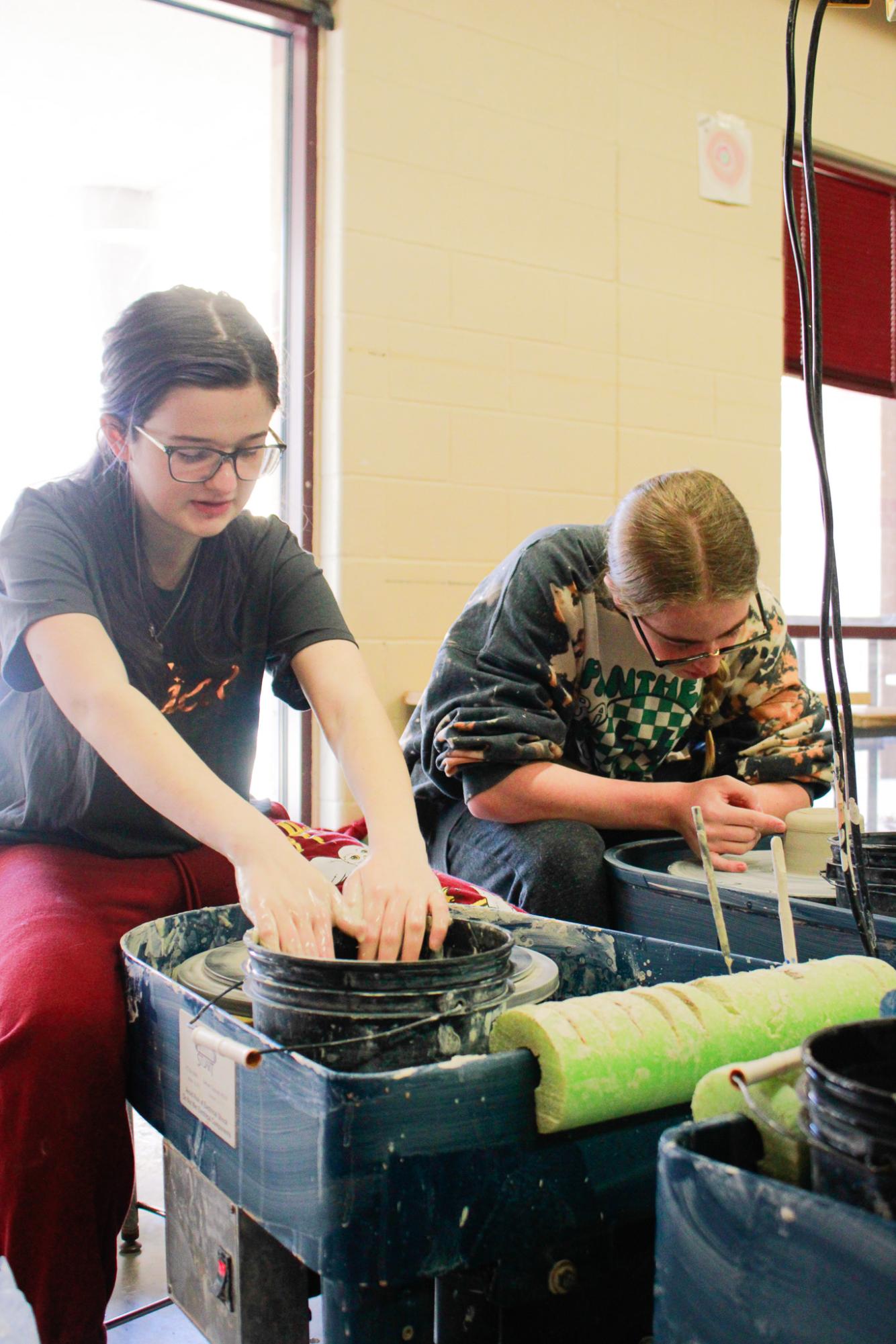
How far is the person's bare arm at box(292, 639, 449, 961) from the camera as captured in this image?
3.36 ft

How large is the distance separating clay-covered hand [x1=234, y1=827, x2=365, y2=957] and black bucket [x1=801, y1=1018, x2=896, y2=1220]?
0.48 m

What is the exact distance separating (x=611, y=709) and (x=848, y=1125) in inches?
49.4

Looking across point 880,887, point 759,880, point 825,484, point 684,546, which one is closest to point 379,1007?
point 825,484

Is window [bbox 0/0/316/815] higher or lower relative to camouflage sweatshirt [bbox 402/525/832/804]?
higher

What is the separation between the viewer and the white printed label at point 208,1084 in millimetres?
833

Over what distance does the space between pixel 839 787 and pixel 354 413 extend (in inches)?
70.1

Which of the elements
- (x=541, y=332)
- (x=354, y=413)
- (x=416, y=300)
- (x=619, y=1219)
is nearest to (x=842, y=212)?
(x=541, y=332)

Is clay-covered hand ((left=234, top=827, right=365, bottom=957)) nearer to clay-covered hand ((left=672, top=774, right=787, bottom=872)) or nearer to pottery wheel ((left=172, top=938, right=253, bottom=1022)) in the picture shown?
pottery wheel ((left=172, top=938, right=253, bottom=1022))

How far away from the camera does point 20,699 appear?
139 cm

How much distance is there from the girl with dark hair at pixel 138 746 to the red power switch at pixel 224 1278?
0.48ft

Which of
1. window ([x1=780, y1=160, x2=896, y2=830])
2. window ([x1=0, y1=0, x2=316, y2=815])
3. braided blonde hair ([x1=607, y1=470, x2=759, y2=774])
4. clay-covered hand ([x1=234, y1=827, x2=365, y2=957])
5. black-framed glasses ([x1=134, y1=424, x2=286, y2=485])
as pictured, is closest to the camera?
clay-covered hand ([x1=234, y1=827, x2=365, y2=957])

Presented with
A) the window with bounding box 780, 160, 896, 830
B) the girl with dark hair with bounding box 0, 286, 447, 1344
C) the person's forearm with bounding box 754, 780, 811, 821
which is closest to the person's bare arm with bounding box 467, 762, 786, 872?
the person's forearm with bounding box 754, 780, 811, 821

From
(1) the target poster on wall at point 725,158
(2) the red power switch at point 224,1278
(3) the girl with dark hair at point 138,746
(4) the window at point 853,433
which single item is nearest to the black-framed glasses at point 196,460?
(3) the girl with dark hair at point 138,746

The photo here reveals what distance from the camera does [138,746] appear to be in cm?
114
